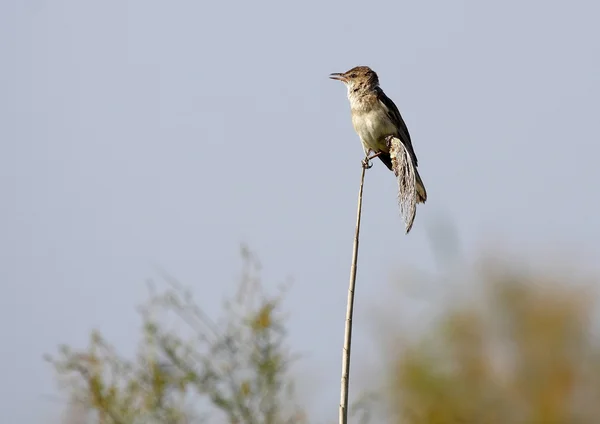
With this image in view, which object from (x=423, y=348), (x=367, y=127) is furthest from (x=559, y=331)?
(x=367, y=127)

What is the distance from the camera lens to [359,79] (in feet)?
29.1

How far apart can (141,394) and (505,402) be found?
2656 millimetres

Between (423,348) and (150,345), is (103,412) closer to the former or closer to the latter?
(150,345)

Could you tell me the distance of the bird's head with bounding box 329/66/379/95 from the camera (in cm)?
879

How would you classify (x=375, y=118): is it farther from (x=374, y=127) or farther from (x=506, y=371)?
(x=506, y=371)

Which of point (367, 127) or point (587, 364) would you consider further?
point (367, 127)

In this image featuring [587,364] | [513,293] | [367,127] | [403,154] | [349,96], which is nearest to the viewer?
[403,154]

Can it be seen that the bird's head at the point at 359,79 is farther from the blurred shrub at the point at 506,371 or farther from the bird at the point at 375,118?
the blurred shrub at the point at 506,371

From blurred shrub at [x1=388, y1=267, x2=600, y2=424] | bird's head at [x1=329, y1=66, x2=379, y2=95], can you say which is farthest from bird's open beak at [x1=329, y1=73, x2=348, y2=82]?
blurred shrub at [x1=388, y1=267, x2=600, y2=424]

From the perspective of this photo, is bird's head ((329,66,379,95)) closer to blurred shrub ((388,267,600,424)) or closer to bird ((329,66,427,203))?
bird ((329,66,427,203))

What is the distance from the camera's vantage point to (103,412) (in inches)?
282

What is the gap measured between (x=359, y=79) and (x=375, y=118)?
Answer: 775 millimetres

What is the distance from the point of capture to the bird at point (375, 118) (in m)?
8.14

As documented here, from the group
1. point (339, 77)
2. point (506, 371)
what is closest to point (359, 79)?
point (339, 77)
